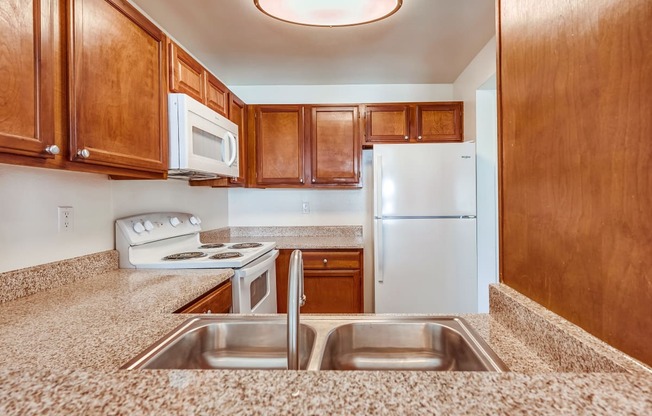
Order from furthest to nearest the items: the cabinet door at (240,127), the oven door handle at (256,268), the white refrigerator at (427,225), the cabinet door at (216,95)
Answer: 1. the cabinet door at (240,127)
2. the white refrigerator at (427,225)
3. the cabinet door at (216,95)
4. the oven door handle at (256,268)

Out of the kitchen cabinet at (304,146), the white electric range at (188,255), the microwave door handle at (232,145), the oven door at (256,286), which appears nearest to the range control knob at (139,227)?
the white electric range at (188,255)

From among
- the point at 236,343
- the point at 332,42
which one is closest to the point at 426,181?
the point at 332,42

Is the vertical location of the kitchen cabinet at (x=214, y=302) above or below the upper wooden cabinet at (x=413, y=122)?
below

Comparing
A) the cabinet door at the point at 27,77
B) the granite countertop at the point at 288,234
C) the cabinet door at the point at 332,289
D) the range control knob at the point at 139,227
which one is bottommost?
the cabinet door at the point at 332,289

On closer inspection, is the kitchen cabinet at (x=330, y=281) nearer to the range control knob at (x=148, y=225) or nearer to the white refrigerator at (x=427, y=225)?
the white refrigerator at (x=427, y=225)

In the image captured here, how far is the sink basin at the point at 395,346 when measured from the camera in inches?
36.3

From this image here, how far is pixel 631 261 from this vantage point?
521 millimetres

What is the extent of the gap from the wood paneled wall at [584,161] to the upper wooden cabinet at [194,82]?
158cm

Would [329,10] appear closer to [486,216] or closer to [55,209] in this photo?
[55,209]

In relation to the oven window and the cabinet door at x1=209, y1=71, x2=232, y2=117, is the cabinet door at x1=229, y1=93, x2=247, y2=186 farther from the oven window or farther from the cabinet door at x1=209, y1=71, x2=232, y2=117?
the oven window

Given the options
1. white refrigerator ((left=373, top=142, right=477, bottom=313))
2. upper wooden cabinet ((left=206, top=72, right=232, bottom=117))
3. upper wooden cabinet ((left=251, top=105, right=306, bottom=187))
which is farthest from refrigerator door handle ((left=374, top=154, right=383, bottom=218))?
upper wooden cabinet ((left=206, top=72, right=232, bottom=117))

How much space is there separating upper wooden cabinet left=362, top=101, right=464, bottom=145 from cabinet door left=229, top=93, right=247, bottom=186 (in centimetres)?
106

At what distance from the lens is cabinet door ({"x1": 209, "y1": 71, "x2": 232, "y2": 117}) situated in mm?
2240

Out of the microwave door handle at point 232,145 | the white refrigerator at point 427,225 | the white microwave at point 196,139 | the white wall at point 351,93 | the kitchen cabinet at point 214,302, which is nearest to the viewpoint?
the kitchen cabinet at point 214,302
